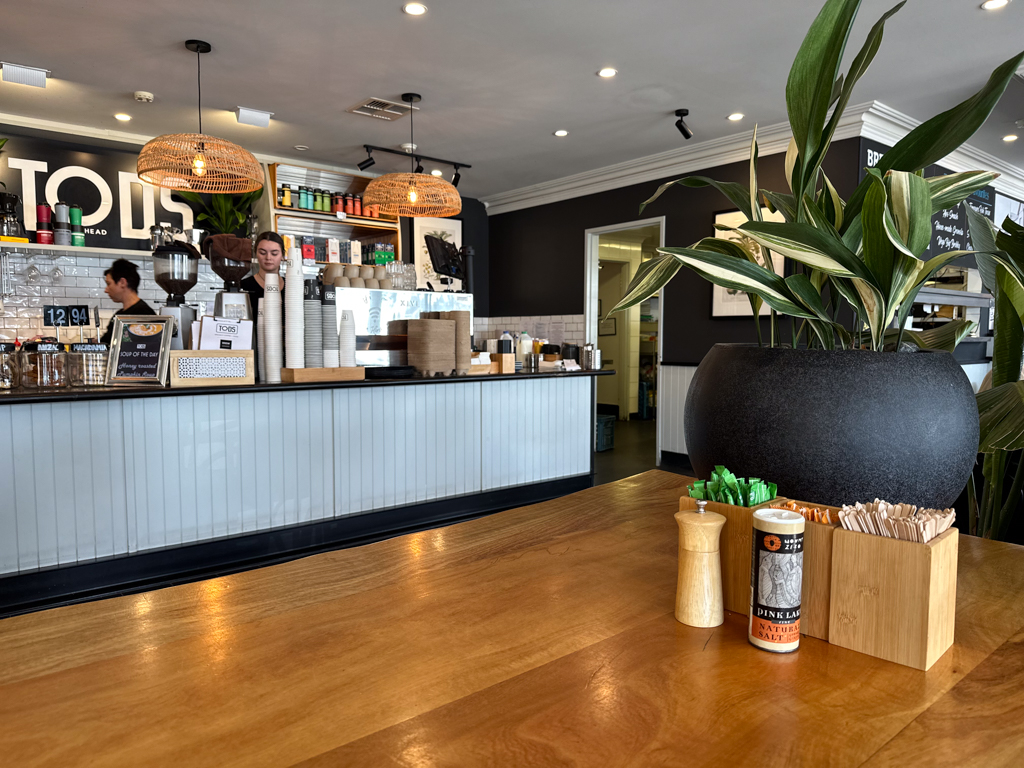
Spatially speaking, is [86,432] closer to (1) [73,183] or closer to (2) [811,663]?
(2) [811,663]

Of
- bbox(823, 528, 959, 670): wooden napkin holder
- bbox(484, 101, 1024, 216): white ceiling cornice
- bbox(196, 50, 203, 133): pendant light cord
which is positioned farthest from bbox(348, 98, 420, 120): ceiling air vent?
bbox(823, 528, 959, 670): wooden napkin holder

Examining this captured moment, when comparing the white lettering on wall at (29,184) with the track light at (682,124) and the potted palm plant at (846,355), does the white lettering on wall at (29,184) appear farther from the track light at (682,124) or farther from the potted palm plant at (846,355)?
the potted palm plant at (846,355)

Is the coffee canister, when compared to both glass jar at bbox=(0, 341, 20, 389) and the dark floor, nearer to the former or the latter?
glass jar at bbox=(0, 341, 20, 389)

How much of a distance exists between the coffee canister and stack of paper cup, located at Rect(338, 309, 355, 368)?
2.89 m

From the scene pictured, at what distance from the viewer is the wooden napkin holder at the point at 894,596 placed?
698mm

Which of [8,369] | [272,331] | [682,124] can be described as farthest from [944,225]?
[8,369]

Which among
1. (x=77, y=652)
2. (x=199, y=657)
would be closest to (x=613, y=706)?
(x=199, y=657)

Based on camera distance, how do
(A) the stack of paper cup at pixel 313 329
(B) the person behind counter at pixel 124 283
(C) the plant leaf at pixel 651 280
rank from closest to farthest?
(C) the plant leaf at pixel 651 280 → (A) the stack of paper cup at pixel 313 329 → (B) the person behind counter at pixel 124 283

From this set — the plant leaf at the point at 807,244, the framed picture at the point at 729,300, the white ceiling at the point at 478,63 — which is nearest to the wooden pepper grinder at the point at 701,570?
the plant leaf at the point at 807,244

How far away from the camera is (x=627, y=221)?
6559mm

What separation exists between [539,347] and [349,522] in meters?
1.98

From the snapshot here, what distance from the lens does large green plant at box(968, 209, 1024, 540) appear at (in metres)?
1.17

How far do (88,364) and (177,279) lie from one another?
548 mm

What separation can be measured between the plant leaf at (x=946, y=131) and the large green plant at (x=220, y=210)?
5.87 metres
